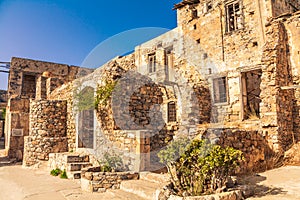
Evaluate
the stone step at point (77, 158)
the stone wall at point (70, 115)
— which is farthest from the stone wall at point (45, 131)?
the stone step at point (77, 158)

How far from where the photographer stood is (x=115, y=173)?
252 inches

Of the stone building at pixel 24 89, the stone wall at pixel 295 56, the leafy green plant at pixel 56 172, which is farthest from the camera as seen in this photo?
the stone building at pixel 24 89

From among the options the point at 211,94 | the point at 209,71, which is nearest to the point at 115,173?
the point at 211,94

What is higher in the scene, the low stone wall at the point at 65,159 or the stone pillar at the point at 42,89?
the stone pillar at the point at 42,89

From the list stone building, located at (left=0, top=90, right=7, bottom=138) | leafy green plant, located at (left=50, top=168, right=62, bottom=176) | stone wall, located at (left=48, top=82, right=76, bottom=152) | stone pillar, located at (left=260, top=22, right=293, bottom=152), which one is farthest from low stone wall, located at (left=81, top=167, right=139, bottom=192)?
stone building, located at (left=0, top=90, right=7, bottom=138)

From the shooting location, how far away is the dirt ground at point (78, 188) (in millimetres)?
4887

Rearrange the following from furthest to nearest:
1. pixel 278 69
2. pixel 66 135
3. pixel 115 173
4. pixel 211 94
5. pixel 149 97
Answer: pixel 211 94 → pixel 66 135 → pixel 149 97 → pixel 278 69 → pixel 115 173

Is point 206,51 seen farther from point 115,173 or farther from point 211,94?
point 115,173

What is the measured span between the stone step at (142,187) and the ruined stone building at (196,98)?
0.76 meters

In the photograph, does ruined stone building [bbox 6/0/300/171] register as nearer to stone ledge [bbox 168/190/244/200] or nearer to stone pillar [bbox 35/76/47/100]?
stone pillar [bbox 35/76/47/100]

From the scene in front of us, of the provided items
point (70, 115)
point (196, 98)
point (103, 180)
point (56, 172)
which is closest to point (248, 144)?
point (103, 180)

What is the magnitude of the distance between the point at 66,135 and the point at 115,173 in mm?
5734

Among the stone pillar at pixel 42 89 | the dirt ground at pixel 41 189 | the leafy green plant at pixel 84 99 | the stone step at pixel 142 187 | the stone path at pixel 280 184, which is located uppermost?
the stone pillar at pixel 42 89

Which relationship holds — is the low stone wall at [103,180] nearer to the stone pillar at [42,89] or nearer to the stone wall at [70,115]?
the stone wall at [70,115]
